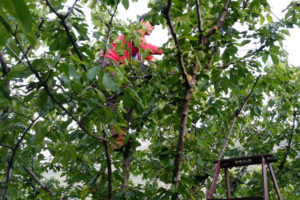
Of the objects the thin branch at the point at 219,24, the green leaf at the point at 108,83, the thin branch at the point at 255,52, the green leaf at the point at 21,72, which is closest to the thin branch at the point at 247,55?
the thin branch at the point at 255,52

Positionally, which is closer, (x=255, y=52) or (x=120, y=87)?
(x=120, y=87)

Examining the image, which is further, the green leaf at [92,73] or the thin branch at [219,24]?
the thin branch at [219,24]

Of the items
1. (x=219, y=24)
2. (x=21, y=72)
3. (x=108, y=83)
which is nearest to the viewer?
(x=21, y=72)

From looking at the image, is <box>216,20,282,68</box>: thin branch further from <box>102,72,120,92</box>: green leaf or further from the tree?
<box>102,72,120,92</box>: green leaf

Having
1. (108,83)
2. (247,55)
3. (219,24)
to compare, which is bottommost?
(108,83)

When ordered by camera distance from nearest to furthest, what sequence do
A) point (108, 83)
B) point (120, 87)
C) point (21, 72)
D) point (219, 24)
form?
point (21, 72), point (108, 83), point (120, 87), point (219, 24)

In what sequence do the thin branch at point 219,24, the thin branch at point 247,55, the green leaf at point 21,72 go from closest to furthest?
the green leaf at point 21,72
the thin branch at point 219,24
the thin branch at point 247,55

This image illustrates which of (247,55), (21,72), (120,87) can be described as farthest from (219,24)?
(21,72)

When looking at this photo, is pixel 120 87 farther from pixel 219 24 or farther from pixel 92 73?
pixel 219 24

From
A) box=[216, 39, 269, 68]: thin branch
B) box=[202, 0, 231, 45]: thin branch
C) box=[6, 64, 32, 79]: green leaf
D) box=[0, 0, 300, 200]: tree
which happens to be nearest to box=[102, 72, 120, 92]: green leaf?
box=[0, 0, 300, 200]: tree

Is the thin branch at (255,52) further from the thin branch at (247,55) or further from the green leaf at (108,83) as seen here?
the green leaf at (108,83)

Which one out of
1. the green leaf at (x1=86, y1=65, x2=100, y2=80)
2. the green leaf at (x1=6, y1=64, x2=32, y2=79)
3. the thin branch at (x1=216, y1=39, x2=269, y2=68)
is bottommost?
the green leaf at (x1=6, y1=64, x2=32, y2=79)

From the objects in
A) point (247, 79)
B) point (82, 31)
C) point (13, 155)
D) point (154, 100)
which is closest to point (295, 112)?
point (247, 79)

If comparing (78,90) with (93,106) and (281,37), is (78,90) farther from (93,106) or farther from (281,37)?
(281,37)
